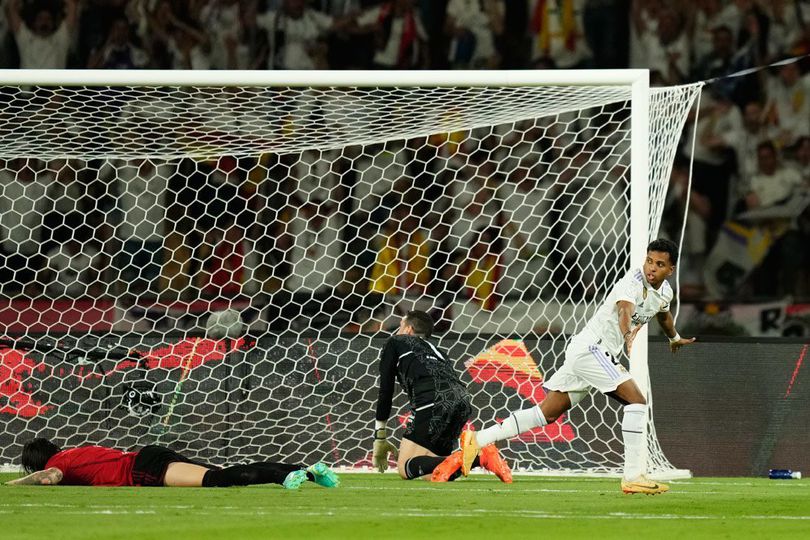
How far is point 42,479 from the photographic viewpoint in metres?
6.28

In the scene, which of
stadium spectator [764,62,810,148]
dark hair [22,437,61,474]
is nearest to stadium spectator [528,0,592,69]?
stadium spectator [764,62,810,148]

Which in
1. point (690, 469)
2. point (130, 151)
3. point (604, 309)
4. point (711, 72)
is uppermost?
point (711, 72)

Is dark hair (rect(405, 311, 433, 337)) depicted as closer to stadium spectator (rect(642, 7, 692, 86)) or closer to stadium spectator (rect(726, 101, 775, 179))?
stadium spectator (rect(726, 101, 775, 179))

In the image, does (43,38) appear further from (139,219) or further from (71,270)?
(71,270)

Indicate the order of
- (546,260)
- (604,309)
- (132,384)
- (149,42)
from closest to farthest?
(604,309), (132,384), (546,260), (149,42)

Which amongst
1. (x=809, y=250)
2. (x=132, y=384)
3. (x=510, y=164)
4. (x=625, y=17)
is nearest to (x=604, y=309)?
(x=132, y=384)

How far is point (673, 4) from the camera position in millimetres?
11141

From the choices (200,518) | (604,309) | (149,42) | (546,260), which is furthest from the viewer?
(149,42)

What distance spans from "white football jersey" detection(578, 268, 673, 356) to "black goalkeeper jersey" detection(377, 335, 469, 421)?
3.59 feet

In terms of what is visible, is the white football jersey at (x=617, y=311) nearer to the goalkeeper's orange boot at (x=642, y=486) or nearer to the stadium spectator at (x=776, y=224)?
the goalkeeper's orange boot at (x=642, y=486)

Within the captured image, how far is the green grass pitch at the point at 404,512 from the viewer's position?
158 inches

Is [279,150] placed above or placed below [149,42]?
below

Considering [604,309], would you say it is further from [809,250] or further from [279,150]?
[809,250]

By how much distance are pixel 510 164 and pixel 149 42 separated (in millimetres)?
3376
